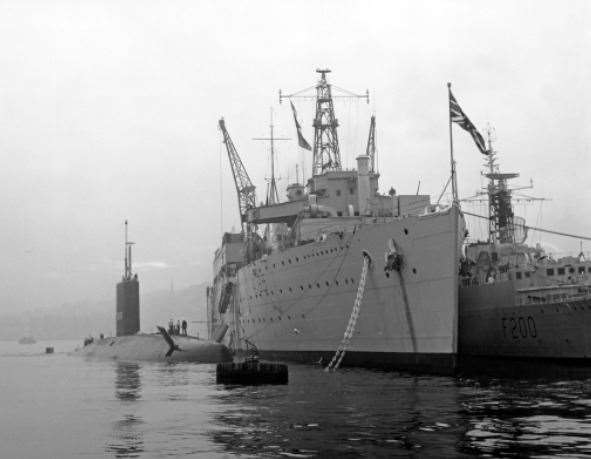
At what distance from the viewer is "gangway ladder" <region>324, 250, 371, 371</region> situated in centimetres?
3369

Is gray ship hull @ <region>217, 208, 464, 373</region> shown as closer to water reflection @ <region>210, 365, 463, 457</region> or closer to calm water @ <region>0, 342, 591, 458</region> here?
calm water @ <region>0, 342, 591, 458</region>

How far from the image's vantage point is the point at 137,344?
5947 cm

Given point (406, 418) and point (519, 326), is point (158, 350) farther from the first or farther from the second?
point (406, 418)

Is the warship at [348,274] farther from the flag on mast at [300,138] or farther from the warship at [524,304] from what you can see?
the warship at [524,304]

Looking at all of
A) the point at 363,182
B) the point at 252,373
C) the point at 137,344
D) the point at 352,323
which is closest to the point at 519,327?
the point at 352,323

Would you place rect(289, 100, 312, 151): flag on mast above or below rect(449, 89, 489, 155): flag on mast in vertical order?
above

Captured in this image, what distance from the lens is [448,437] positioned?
651 inches

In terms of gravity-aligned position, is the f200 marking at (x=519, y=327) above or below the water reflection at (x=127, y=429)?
above

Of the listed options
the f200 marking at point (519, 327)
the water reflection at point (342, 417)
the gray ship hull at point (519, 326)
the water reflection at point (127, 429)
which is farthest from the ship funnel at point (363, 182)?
the water reflection at point (127, 429)

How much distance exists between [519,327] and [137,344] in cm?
3152

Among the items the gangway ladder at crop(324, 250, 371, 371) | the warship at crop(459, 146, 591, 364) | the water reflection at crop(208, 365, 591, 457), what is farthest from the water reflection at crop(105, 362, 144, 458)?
the warship at crop(459, 146, 591, 364)

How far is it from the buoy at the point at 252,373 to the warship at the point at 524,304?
1413cm

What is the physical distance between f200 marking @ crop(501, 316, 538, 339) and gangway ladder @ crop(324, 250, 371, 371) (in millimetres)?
10568

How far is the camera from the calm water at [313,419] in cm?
1580
